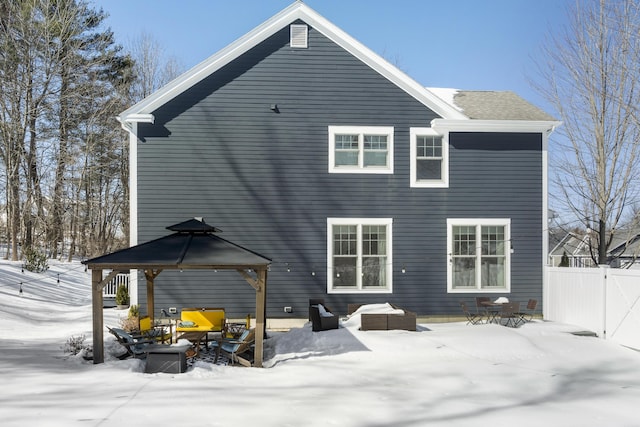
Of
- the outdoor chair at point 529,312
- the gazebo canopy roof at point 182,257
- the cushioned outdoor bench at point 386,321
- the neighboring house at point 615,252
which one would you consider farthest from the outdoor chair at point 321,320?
the neighboring house at point 615,252

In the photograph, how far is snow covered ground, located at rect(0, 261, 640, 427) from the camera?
20.8 feet

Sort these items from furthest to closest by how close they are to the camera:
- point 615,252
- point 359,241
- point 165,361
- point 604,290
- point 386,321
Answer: point 615,252 → point 359,241 → point 386,321 → point 604,290 → point 165,361

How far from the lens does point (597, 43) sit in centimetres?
1716

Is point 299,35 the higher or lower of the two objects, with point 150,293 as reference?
higher

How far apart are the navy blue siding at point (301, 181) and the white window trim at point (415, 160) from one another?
0.17 metres

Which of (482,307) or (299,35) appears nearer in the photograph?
(482,307)

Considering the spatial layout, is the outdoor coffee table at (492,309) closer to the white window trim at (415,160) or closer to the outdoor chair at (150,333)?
the white window trim at (415,160)

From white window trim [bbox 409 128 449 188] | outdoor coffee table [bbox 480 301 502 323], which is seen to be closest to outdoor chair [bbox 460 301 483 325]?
outdoor coffee table [bbox 480 301 502 323]

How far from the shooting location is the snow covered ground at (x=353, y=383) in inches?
249

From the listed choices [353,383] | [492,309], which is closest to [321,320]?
[353,383]

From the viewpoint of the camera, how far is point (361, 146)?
14.2 m

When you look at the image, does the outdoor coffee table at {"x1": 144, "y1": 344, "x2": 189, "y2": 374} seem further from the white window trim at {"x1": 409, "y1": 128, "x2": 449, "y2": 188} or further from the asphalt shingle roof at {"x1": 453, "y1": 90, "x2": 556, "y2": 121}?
→ the asphalt shingle roof at {"x1": 453, "y1": 90, "x2": 556, "y2": 121}

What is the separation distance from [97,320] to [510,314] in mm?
10242

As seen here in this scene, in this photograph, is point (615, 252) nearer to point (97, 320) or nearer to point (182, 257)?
point (182, 257)
